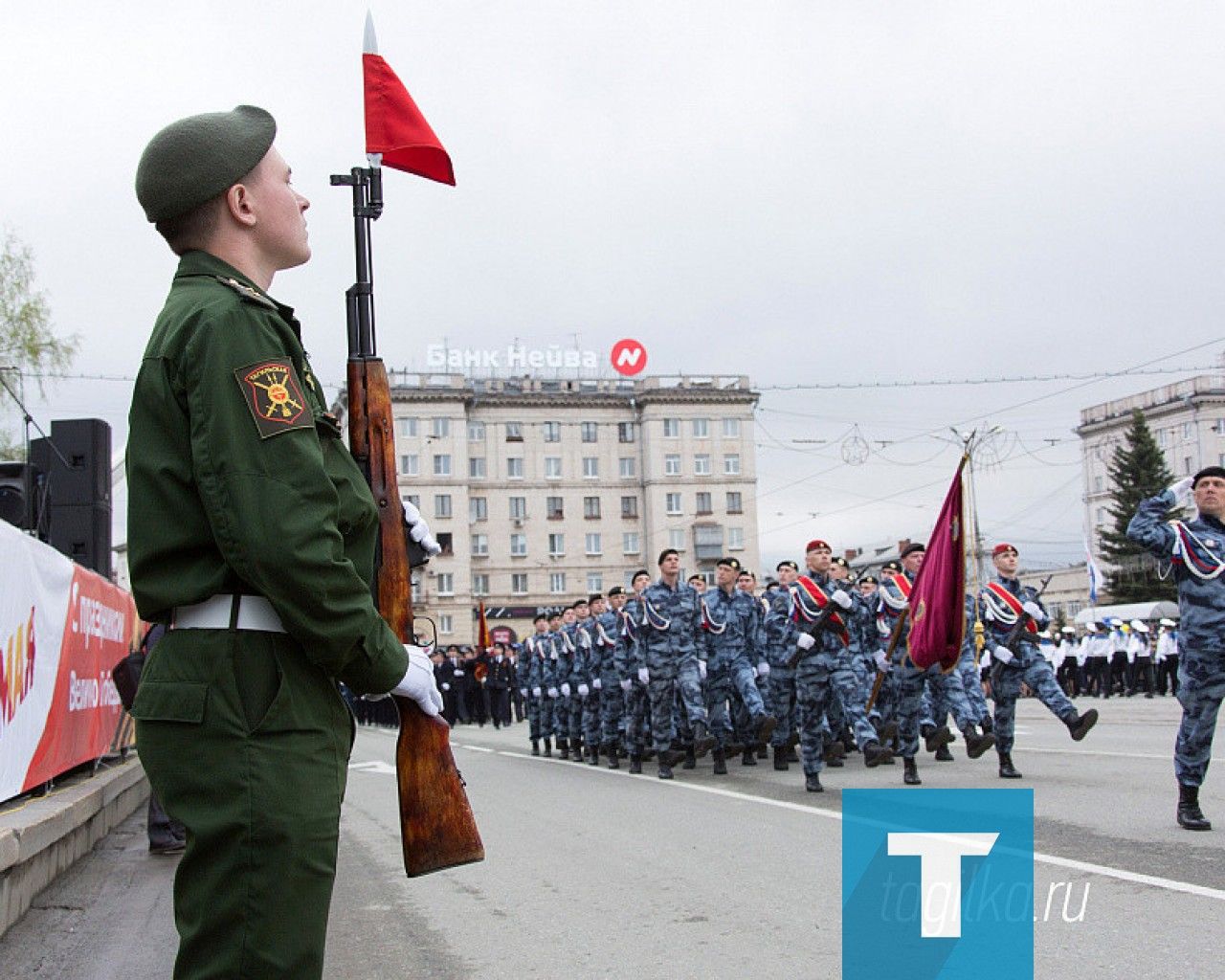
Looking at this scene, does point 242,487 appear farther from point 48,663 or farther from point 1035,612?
point 1035,612

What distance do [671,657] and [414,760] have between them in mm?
12999

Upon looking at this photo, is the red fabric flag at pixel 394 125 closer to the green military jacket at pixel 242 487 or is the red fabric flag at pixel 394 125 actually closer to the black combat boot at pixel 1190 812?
the green military jacket at pixel 242 487

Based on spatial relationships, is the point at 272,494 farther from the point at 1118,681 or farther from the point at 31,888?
the point at 1118,681

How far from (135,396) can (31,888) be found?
20.4ft

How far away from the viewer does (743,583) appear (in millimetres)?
17875

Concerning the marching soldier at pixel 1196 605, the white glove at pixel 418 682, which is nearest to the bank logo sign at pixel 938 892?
the marching soldier at pixel 1196 605

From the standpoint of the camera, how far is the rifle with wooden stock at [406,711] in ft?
9.73

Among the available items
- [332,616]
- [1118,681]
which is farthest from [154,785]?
[1118,681]

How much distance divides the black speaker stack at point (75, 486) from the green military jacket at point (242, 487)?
13.7 m

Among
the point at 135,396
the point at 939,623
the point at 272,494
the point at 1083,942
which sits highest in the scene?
the point at 135,396

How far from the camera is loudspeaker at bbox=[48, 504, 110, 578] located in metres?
15.7

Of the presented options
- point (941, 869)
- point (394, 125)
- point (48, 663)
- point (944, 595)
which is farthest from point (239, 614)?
point (944, 595)

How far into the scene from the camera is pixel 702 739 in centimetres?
1548

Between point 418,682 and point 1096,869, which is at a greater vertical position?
point 418,682
